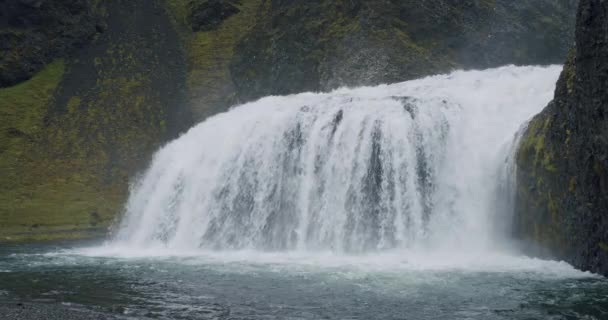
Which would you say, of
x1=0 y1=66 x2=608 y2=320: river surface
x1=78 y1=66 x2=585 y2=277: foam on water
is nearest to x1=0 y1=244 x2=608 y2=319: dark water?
x1=0 y1=66 x2=608 y2=320: river surface

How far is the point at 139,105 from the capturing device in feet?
203

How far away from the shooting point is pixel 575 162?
2022 centimetres

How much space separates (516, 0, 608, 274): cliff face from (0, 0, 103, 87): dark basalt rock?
59.2 m

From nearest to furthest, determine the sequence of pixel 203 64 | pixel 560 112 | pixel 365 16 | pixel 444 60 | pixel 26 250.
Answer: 1. pixel 560 112
2. pixel 26 250
3. pixel 444 60
4. pixel 365 16
5. pixel 203 64

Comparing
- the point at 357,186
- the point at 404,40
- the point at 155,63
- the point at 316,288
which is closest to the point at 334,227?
the point at 357,186

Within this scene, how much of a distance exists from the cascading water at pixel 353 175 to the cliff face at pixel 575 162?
3.07 metres

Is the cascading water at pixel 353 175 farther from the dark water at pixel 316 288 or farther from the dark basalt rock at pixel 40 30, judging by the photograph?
the dark basalt rock at pixel 40 30

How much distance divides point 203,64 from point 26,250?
4052cm

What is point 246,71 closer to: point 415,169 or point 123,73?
point 123,73

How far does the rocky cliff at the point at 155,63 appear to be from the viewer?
165 ft

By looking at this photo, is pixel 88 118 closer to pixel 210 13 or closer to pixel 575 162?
pixel 210 13

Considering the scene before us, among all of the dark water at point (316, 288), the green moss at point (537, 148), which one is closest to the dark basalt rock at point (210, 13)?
the dark water at point (316, 288)

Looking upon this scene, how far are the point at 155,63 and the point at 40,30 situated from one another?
15401 mm

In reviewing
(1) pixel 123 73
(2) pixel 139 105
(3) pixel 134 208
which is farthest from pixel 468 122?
(1) pixel 123 73
